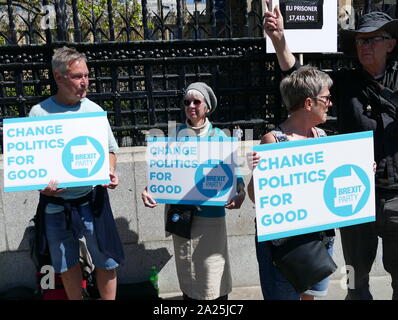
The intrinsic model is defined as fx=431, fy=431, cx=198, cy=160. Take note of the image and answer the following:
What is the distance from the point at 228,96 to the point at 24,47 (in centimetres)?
203

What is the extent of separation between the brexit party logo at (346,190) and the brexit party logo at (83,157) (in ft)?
5.10

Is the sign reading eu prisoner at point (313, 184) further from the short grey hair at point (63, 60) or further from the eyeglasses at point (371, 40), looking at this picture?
the short grey hair at point (63, 60)

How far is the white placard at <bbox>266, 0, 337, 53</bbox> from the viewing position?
13.6 feet

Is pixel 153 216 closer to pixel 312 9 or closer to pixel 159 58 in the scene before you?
pixel 159 58

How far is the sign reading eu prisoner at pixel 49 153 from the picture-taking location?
299 centimetres

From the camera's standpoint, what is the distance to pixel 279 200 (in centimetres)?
264

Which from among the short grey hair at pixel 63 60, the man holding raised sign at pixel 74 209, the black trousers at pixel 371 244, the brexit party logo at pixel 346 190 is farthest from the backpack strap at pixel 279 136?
the short grey hair at pixel 63 60

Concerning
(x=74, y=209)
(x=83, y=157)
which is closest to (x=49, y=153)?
(x=83, y=157)

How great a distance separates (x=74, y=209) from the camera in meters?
3.12

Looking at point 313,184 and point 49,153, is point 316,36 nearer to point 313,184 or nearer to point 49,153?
point 313,184

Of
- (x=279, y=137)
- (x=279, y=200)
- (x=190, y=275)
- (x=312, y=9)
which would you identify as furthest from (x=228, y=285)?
(x=312, y=9)

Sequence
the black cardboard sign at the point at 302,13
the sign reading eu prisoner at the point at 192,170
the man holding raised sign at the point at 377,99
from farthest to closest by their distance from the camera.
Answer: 1. the black cardboard sign at the point at 302,13
2. the sign reading eu prisoner at the point at 192,170
3. the man holding raised sign at the point at 377,99

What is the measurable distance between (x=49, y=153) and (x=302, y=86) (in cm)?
176

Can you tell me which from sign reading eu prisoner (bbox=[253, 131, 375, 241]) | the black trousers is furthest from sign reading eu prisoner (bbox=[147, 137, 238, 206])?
the black trousers
